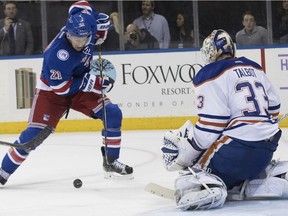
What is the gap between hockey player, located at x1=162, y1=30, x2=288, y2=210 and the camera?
3.83m

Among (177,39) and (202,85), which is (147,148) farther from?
(202,85)

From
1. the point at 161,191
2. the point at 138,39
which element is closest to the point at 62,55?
the point at 161,191

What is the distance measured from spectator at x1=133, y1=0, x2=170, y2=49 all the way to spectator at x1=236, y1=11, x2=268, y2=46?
2.36 feet

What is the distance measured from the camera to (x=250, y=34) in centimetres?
830

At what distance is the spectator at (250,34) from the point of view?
325 inches

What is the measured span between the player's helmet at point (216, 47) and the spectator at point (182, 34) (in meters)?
4.32

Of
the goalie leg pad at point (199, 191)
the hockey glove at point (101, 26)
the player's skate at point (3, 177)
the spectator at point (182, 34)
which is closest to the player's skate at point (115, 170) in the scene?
the player's skate at point (3, 177)

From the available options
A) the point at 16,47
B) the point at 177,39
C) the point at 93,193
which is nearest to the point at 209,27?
the point at 177,39

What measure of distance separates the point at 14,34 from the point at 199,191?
196 inches

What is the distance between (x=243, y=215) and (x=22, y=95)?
15.8ft

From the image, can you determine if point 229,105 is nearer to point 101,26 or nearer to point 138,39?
point 101,26

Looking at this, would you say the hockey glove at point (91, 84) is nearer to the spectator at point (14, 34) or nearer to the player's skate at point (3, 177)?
the player's skate at point (3, 177)

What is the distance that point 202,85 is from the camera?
3.87 metres

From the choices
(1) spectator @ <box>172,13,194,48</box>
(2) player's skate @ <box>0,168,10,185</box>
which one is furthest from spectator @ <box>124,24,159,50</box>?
(2) player's skate @ <box>0,168,10,185</box>
